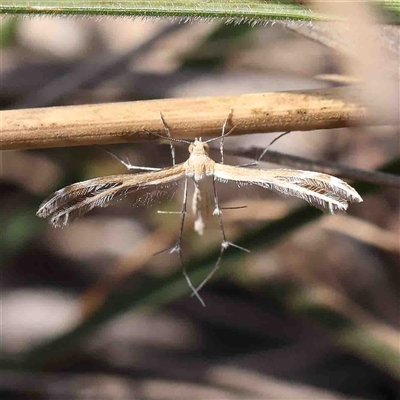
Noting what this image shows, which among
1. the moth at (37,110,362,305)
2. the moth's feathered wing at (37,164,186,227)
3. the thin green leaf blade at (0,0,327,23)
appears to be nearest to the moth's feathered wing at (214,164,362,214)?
the moth at (37,110,362,305)

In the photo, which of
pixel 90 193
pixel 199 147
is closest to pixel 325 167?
pixel 199 147

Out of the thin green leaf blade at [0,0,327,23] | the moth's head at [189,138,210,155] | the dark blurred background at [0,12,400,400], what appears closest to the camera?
the thin green leaf blade at [0,0,327,23]

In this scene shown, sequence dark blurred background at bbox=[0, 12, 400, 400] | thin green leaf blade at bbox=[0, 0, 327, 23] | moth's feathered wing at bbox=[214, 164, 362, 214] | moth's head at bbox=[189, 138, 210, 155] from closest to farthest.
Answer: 1. thin green leaf blade at bbox=[0, 0, 327, 23]
2. moth's feathered wing at bbox=[214, 164, 362, 214]
3. moth's head at bbox=[189, 138, 210, 155]
4. dark blurred background at bbox=[0, 12, 400, 400]

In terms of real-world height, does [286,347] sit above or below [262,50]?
below

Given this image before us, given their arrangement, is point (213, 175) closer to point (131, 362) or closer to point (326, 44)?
point (326, 44)

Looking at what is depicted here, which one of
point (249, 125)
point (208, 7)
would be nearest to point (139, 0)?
point (208, 7)

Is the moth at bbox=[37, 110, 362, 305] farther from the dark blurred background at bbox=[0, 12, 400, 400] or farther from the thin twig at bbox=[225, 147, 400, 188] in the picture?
the dark blurred background at bbox=[0, 12, 400, 400]

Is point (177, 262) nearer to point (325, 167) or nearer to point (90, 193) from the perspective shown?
point (325, 167)
